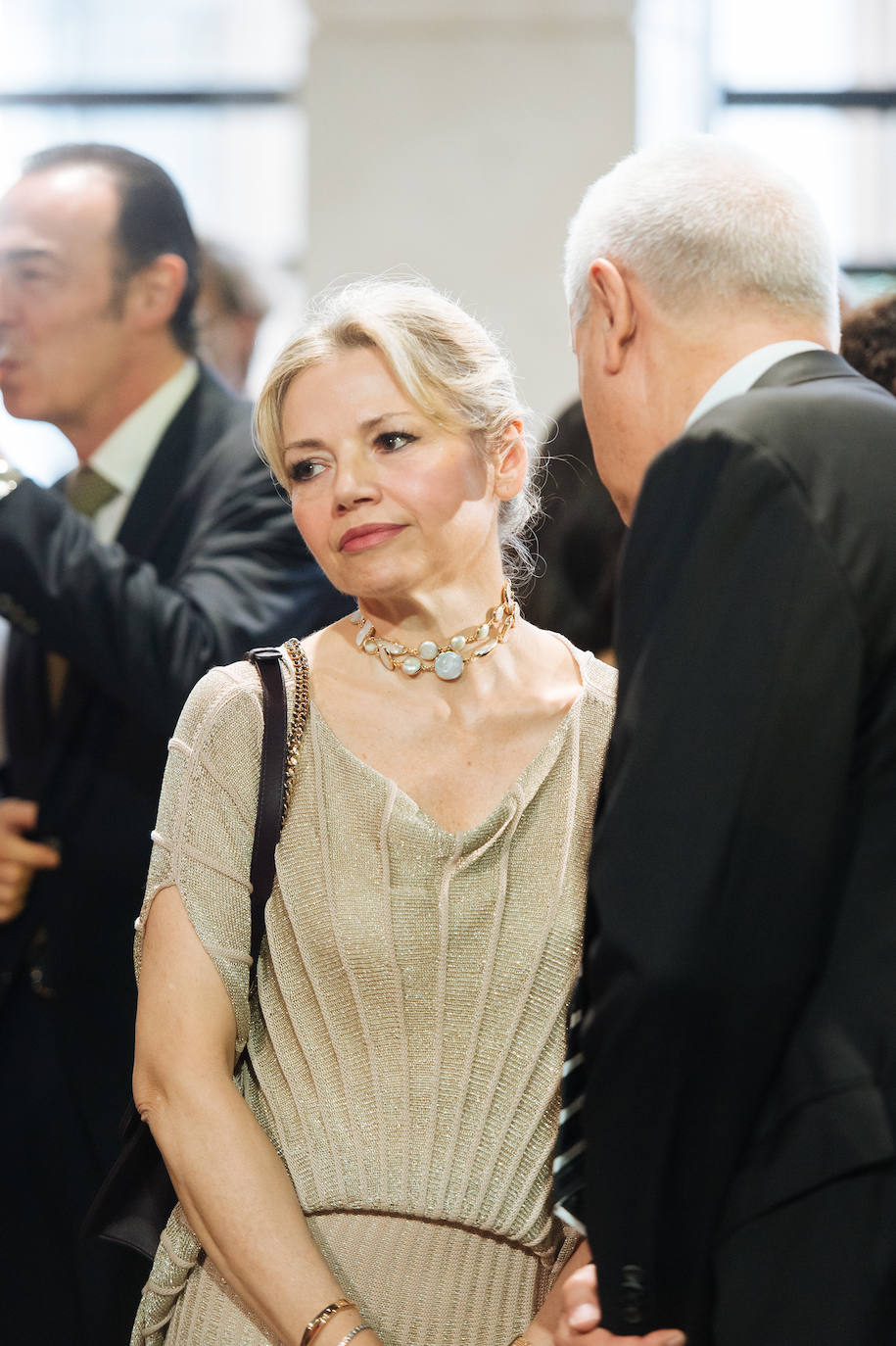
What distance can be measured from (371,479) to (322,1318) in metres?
0.92

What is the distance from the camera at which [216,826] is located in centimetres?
173

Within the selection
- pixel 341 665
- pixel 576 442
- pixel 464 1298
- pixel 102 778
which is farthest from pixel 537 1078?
pixel 576 442

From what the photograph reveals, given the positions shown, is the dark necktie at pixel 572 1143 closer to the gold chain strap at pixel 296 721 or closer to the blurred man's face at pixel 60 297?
the gold chain strap at pixel 296 721

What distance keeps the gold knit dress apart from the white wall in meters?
3.15

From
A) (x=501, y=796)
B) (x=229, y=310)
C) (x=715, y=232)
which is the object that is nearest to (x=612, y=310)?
(x=715, y=232)

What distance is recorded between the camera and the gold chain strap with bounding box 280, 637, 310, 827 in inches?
69.9

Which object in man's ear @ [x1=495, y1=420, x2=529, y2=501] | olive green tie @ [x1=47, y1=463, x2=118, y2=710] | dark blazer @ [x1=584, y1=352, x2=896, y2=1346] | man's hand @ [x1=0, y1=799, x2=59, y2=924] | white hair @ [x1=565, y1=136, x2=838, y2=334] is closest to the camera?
dark blazer @ [x1=584, y1=352, x2=896, y2=1346]

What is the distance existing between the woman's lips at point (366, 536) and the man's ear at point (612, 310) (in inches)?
13.1

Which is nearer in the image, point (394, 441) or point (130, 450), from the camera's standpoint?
point (394, 441)

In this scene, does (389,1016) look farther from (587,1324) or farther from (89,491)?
(89,491)

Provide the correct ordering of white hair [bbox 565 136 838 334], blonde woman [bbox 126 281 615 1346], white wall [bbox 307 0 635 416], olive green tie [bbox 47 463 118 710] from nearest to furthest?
white hair [bbox 565 136 838 334]
blonde woman [bbox 126 281 615 1346]
olive green tie [bbox 47 463 118 710]
white wall [bbox 307 0 635 416]

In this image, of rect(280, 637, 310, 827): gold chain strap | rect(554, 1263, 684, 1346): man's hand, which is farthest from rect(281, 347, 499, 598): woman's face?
rect(554, 1263, 684, 1346): man's hand

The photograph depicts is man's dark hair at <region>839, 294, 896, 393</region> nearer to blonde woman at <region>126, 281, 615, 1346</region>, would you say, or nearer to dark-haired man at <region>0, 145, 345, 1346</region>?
blonde woman at <region>126, 281, 615, 1346</region>

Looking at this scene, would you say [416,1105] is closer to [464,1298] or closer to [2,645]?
[464,1298]
